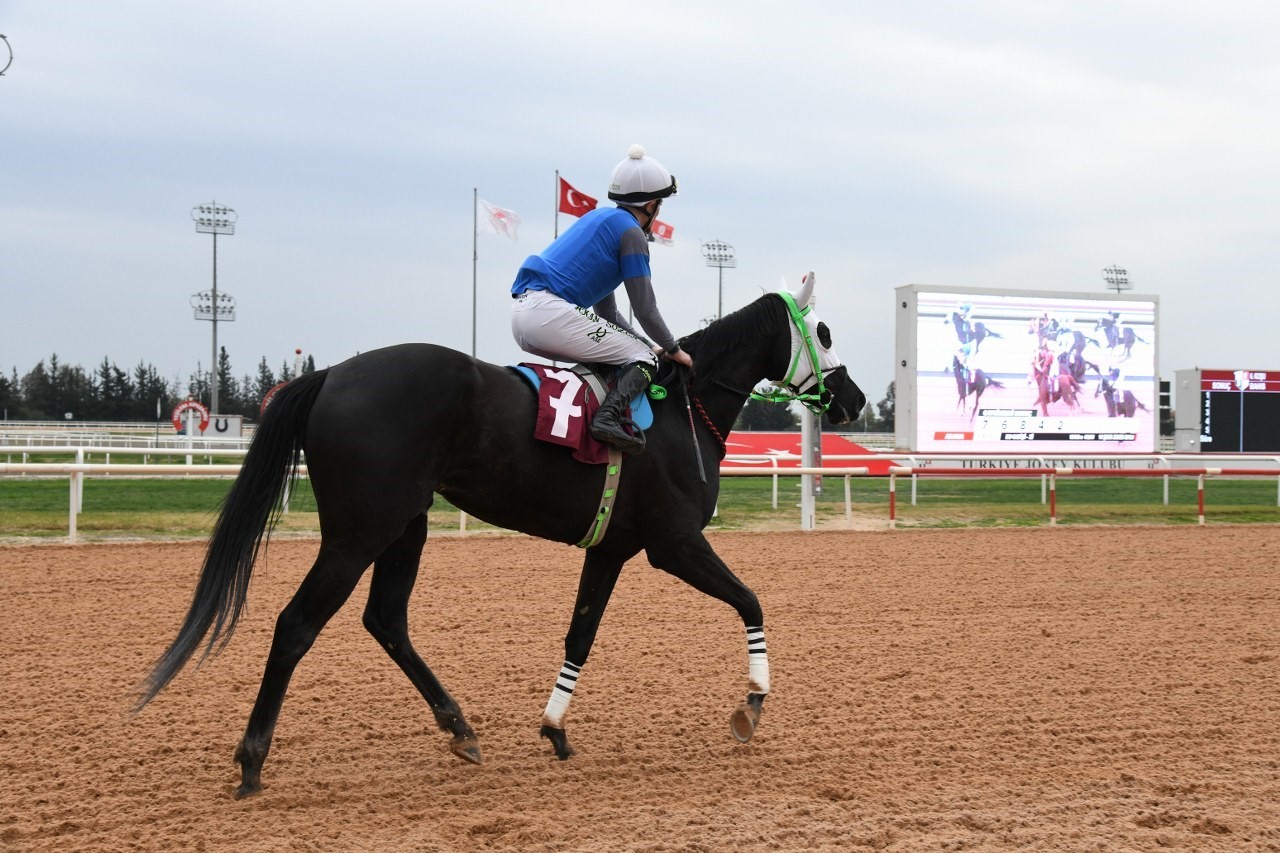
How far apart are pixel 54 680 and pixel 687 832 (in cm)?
359

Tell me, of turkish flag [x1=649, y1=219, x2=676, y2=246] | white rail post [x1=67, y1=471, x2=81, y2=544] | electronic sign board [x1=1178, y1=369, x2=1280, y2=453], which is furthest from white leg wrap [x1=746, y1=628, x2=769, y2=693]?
electronic sign board [x1=1178, y1=369, x2=1280, y2=453]

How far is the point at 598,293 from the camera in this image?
4.36m

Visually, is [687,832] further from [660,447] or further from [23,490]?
[23,490]

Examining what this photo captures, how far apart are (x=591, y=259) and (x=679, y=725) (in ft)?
6.71

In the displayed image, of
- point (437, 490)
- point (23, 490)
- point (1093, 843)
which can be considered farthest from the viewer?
point (23, 490)

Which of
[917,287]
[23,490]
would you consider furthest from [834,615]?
[23,490]

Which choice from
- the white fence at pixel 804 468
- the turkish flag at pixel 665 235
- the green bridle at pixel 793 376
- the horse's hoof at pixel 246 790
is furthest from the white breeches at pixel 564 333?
the turkish flag at pixel 665 235

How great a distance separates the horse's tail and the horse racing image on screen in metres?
15.6

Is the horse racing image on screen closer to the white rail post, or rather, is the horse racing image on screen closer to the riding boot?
the white rail post

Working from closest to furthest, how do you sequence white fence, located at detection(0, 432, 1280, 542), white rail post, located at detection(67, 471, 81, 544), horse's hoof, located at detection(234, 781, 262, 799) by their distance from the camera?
horse's hoof, located at detection(234, 781, 262, 799) → white fence, located at detection(0, 432, 1280, 542) → white rail post, located at detection(67, 471, 81, 544)

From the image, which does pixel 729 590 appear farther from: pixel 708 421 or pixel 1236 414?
pixel 1236 414

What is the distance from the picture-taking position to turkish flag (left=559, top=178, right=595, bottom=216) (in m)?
19.2

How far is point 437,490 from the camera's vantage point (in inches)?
160

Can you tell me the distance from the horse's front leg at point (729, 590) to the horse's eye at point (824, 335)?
3.61 ft
